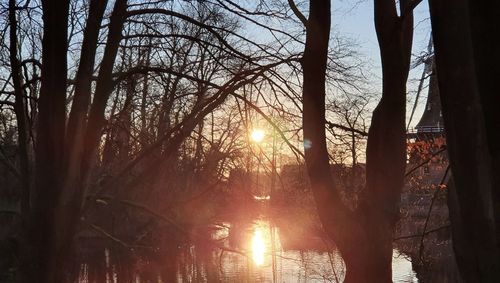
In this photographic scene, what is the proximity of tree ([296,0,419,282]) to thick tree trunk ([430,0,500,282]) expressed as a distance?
5.97 ft

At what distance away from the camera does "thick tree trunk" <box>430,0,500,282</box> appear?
3.21 m

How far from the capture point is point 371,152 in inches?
223

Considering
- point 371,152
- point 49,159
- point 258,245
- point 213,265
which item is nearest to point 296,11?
point 371,152

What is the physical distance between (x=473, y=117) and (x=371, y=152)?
234 centimetres

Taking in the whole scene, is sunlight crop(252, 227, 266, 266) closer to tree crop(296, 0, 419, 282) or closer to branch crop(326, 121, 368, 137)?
branch crop(326, 121, 368, 137)

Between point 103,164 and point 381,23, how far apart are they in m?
10.0

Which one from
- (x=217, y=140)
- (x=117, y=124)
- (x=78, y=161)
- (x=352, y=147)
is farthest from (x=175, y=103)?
(x=78, y=161)

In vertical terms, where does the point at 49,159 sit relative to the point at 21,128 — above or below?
below

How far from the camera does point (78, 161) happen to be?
17.0 ft

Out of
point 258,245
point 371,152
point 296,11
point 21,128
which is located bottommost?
point 258,245

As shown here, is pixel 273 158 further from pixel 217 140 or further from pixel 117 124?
pixel 217 140

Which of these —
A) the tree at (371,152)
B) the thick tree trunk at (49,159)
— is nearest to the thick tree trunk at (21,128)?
the thick tree trunk at (49,159)

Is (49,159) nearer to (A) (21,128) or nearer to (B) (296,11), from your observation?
(A) (21,128)

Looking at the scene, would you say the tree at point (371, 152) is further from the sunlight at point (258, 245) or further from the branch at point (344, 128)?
the sunlight at point (258, 245)
